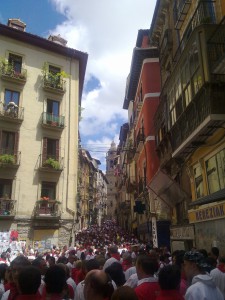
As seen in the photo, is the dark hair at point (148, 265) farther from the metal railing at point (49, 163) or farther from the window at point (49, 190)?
the window at point (49, 190)

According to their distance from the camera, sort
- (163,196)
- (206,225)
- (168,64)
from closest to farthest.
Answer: (206,225) < (163,196) < (168,64)

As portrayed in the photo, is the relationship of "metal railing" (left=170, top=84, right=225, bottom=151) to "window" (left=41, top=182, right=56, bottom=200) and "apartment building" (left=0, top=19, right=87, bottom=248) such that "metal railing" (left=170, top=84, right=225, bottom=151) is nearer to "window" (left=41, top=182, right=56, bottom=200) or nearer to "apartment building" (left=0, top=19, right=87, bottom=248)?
"apartment building" (left=0, top=19, right=87, bottom=248)

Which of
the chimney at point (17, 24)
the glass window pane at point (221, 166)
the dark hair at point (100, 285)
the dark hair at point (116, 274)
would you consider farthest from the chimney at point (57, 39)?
the dark hair at point (100, 285)

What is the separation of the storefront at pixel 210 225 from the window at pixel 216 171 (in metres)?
1.29

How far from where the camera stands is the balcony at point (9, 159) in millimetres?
22219

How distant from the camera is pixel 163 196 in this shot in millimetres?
17125

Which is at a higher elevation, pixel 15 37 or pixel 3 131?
pixel 15 37

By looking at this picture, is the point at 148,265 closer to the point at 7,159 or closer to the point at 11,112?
the point at 7,159

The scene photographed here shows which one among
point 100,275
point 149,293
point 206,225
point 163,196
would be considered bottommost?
point 149,293

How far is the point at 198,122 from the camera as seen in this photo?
10555 mm

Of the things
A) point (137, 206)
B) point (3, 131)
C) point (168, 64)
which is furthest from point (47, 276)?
point (3, 131)

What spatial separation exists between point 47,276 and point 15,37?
83.1ft

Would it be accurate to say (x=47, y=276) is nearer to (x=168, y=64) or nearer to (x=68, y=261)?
(x=68, y=261)

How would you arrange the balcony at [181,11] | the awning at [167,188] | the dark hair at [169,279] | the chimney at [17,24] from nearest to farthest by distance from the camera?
the dark hair at [169,279] → the balcony at [181,11] → the awning at [167,188] → the chimney at [17,24]
